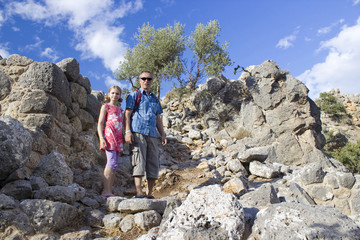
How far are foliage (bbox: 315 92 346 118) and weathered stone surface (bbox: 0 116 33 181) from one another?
92.5ft

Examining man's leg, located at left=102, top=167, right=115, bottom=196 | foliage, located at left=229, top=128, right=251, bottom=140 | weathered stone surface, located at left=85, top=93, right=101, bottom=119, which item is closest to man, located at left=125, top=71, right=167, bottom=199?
man's leg, located at left=102, top=167, right=115, bottom=196

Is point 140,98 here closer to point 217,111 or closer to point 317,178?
point 317,178

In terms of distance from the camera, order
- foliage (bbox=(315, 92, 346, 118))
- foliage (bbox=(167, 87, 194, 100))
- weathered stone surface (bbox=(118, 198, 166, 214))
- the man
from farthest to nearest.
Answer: foliage (bbox=(315, 92, 346, 118)), foliage (bbox=(167, 87, 194, 100)), the man, weathered stone surface (bbox=(118, 198, 166, 214))

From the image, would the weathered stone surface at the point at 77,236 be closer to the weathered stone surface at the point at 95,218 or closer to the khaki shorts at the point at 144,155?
the weathered stone surface at the point at 95,218

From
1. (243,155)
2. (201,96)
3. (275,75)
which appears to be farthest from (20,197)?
(201,96)

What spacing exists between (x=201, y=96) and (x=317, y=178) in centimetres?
1281

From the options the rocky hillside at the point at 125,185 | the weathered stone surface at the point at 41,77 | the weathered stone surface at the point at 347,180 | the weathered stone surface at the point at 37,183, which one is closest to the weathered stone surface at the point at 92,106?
the rocky hillside at the point at 125,185

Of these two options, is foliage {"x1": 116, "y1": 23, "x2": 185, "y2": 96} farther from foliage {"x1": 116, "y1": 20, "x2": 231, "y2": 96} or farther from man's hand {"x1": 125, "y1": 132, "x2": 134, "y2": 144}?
man's hand {"x1": 125, "y1": 132, "x2": 134, "y2": 144}

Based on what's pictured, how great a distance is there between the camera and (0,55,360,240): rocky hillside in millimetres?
2602

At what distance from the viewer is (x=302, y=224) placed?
2477 mm

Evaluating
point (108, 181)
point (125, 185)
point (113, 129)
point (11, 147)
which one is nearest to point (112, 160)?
point (108, 181)

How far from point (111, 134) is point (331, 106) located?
2690 cm

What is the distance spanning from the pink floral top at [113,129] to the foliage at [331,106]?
1041 inches

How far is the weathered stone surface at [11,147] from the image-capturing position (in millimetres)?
3350
